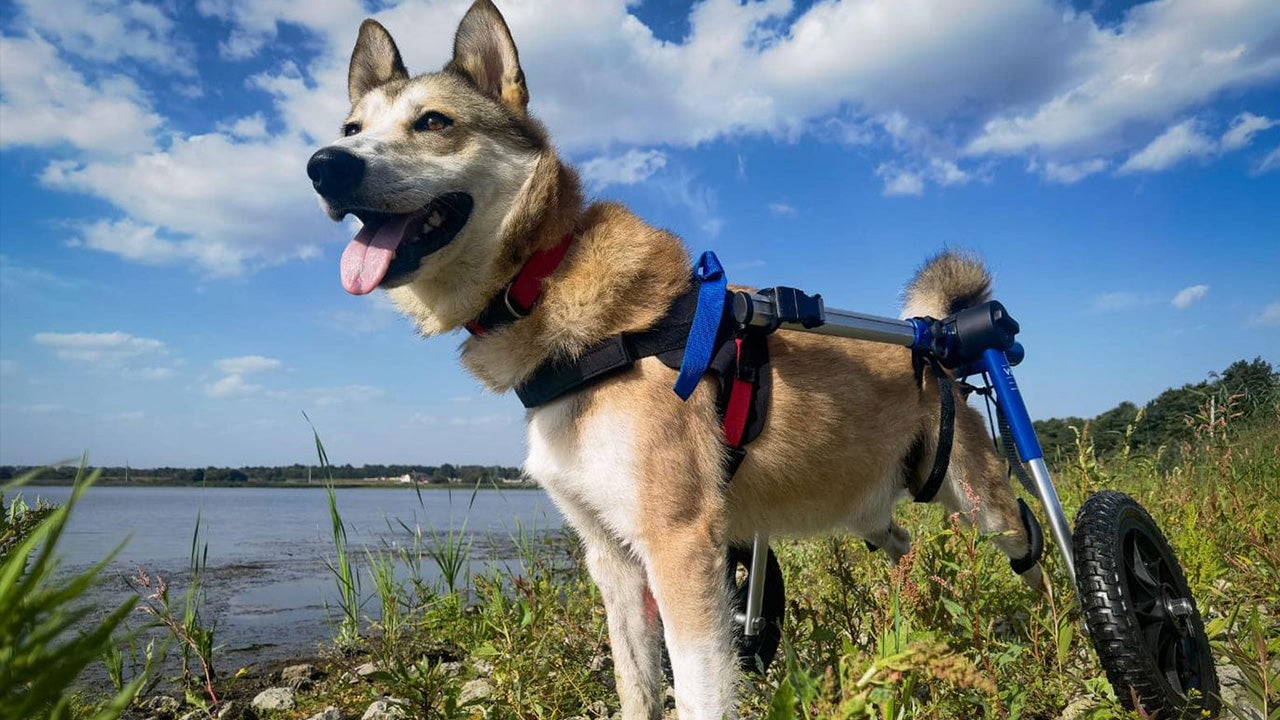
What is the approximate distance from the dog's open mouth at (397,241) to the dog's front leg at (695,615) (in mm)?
1406

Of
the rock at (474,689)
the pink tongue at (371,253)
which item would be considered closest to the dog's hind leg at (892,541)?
the rock at (474,689)

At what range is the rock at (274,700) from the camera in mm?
3709

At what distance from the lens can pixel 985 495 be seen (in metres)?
3.50

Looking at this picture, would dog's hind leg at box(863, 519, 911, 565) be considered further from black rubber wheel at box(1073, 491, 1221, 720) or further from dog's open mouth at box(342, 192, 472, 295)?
dog's open mouth at box(342, 192, 472, 295)

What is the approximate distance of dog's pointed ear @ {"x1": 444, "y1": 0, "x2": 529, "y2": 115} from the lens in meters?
3.36

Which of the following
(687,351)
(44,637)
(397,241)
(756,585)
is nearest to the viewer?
(44,637)

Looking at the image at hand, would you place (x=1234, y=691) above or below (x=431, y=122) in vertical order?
below

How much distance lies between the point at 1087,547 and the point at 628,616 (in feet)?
5.66

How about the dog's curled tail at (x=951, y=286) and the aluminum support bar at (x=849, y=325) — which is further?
the dog's curled tail at (x=951, y=286)

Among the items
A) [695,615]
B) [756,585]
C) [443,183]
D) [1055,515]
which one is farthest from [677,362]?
[1055,515]

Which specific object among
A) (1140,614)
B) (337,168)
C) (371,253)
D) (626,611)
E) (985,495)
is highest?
(337,168)

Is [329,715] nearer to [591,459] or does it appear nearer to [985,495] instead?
[591,459]

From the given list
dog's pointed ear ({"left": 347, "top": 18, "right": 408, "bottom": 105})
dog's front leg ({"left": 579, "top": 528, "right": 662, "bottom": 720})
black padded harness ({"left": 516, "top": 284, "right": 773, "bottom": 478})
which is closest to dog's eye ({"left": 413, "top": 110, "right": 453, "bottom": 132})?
dog's pointed ear ({"left": 347, "top": 18, "right": 408, "bottom": 105})

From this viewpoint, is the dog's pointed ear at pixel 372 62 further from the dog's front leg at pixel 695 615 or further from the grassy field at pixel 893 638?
the dog's front leg at pixel 695 615
